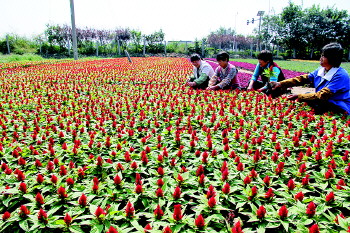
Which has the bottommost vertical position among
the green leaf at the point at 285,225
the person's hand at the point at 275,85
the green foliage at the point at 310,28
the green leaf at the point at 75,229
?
the green leaf at the point at 75,229

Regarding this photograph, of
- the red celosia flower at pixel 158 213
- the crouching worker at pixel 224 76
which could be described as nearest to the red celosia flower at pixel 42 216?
the red celosia flower at pixel 158 213

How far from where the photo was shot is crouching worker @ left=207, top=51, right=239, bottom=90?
19.8 ft

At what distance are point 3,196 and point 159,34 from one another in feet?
145

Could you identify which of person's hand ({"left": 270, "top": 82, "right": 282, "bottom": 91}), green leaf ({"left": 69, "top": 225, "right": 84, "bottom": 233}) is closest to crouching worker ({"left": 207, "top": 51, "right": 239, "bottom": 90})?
person's hand ({"left": 270, "top": 82, "right": 282, "bottom": 91})

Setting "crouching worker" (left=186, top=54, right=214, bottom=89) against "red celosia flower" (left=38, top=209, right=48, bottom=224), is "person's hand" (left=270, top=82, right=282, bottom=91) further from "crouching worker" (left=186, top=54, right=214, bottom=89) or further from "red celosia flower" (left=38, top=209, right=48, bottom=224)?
"red celosia flower" (left=38, top=209, right=48, bottom=224)

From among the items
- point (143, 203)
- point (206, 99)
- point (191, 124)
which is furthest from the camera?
point (206, 99)

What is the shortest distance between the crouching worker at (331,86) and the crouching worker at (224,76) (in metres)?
2.07

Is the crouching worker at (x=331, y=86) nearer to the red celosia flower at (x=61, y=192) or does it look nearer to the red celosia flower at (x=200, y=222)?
the red celosia flower at (x=200, y=222)

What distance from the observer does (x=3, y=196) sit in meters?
1.90

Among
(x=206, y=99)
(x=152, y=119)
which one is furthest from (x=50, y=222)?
(x=206, y=99)

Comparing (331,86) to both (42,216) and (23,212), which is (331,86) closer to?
(42,216)

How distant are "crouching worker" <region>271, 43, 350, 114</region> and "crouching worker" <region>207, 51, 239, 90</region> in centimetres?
207

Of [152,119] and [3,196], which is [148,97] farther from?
[3,196]

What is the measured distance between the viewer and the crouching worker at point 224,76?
602 centimetres
